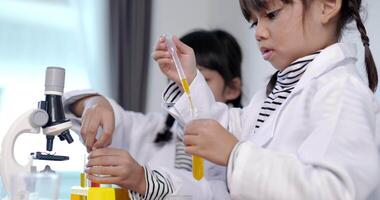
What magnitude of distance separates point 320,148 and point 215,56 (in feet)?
3.05

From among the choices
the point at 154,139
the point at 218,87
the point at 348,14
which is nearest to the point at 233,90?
the point at 218,87

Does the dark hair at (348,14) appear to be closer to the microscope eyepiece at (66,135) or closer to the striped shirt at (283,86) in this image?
the striped shirt at (283,86)

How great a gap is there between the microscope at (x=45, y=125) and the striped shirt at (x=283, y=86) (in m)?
0.35

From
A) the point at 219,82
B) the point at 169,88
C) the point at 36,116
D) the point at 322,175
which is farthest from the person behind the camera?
the point at 219,82

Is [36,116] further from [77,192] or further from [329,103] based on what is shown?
[329,103]

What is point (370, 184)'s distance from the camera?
633mm

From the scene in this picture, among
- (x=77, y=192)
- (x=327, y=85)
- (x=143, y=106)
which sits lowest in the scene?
(x=143, y=106)

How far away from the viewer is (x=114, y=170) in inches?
30.3

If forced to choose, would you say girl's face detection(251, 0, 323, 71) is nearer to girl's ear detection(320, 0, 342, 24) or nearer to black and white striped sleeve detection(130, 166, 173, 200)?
girl's ear detection(320, 0, 342, 24)

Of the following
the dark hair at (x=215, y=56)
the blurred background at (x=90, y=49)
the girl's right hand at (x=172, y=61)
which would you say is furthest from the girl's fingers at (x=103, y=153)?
the blurred background at (x=90, y=49)

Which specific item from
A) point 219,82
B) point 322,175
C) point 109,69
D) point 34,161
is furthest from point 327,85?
point 109,69

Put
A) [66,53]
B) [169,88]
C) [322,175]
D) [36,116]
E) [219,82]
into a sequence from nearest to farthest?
[322,175] < [36,116] < [169,88] < [219,82] < [66,53]

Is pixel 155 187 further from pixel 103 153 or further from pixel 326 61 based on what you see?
pixel 326 61

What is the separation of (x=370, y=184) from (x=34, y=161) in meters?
0.51
